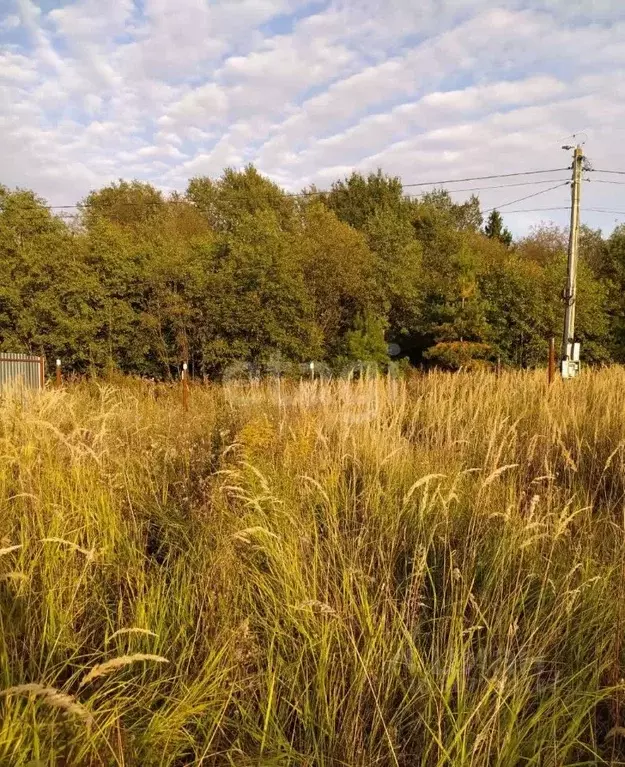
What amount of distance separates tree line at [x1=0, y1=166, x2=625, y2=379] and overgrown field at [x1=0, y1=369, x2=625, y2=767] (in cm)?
1178

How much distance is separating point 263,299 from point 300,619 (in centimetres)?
1346

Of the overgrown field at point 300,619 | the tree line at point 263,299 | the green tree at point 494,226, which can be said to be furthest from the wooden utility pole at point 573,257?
the green tree at point 494,226

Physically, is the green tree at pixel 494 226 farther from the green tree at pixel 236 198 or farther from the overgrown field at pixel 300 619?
the overgrown field at pixel 300 619

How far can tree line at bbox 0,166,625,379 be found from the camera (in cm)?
1496

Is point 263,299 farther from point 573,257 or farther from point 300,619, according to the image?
point 300,619

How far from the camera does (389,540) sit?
2.38 metres

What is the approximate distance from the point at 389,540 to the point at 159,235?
1635 cm

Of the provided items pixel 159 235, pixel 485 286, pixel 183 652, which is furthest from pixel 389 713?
pixel 485 286

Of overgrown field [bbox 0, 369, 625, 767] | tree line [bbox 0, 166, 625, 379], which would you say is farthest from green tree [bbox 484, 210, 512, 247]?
overgrown field [bbox 0, 369, 625, 767]

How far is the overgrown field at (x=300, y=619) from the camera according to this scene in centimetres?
142

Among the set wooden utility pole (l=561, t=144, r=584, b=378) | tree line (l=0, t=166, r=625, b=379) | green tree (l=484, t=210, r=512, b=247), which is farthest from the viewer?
green tree (l=484, t=210, r=512, b=247)

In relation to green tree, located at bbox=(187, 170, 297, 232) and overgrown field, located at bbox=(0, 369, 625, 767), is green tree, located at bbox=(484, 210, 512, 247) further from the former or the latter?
overgrown field, located at bbox=(0, 369, 625, 767)

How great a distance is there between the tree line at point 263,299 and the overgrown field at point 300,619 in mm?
11779

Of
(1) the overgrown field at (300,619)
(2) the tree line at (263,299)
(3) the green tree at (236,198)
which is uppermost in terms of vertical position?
(3) the green tree at (236,198)
